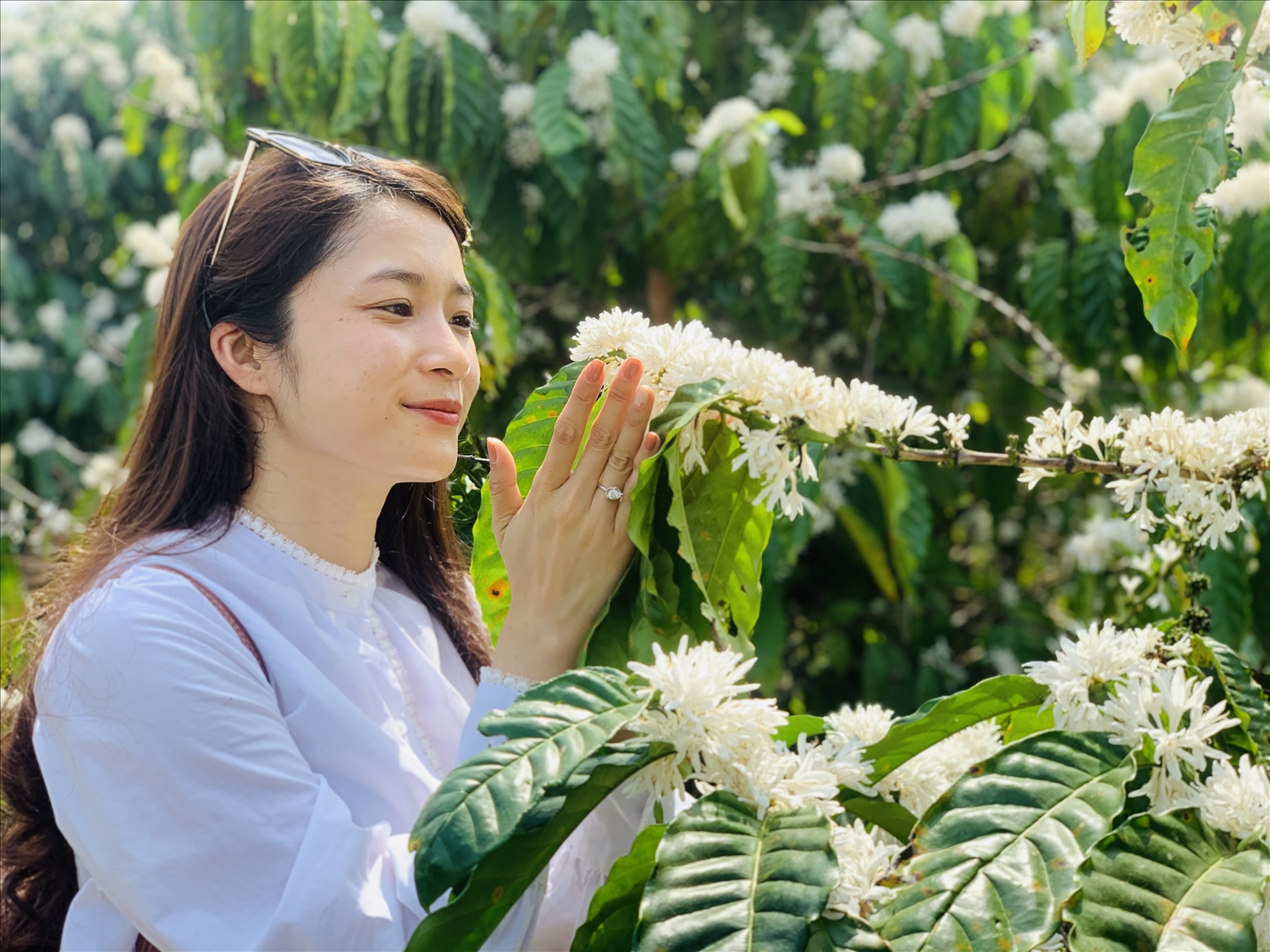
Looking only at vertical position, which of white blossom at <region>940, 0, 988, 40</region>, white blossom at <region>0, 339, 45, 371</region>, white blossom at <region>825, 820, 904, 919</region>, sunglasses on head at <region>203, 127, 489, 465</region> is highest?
white blossom at <region>940, 0, 988, 40</region>

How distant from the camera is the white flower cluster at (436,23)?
275cm

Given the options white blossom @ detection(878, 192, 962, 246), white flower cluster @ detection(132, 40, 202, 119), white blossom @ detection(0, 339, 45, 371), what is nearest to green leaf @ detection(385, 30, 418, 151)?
white flower cluster @ detection(132, 40, 202, 119)

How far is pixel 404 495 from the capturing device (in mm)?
1642

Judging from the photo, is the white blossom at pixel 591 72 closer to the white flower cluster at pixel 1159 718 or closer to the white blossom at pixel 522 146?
the white blossom at pixel 522 146

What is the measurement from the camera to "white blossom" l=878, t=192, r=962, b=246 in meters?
2.91

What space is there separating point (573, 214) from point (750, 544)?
195cm

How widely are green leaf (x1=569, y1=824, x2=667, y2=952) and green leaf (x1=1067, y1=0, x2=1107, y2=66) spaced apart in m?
0.77

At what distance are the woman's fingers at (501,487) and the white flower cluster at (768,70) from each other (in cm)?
241

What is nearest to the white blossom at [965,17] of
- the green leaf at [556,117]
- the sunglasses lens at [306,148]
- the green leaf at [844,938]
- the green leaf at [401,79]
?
the green leaf at [556,117]

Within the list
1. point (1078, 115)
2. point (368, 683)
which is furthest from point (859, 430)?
point (1078, 115)

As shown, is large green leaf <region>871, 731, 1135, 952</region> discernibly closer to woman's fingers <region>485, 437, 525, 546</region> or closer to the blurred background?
woman's fingers <region>485, 437, 525, 546</region>

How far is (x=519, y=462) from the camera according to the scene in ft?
3.77

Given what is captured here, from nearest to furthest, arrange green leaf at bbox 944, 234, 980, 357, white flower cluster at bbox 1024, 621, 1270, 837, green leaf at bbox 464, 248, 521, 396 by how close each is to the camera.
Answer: white flower cluster at bbox 1024, 621, 1270, 837 → green leaf at bbox 464, 248, 521, 396 → green leaf at bbox 944, 234, 980, 357

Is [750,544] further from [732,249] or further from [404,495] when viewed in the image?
[732,249]
